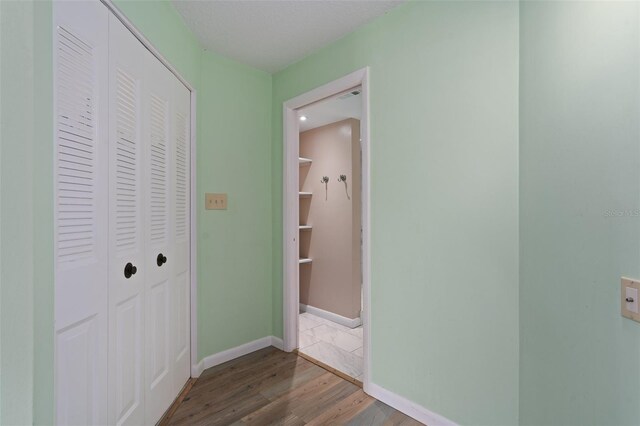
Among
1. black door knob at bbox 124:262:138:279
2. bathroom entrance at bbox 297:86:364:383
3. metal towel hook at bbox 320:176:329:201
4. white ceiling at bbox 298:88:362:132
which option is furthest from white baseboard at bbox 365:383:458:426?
white ceiling at bbox 298:88:362:132

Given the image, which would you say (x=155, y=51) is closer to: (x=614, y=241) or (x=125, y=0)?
(x=125, y=0)

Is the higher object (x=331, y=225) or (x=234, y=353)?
(x=331, y=225)

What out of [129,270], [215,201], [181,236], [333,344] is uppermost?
[215,201]

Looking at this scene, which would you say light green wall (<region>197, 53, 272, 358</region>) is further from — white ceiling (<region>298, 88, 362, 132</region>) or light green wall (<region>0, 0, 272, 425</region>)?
white ceiling (<region>298, 88, 362, 132</region>)

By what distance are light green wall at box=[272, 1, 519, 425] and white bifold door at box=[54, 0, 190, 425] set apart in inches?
50.5

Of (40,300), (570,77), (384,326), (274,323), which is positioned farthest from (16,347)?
(274,323)

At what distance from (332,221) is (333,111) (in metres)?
1.22

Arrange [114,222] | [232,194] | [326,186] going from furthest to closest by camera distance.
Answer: [326,186]
[232,194]
[114,222]

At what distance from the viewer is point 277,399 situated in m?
1.98

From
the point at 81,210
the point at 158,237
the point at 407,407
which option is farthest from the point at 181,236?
the point at 407,407

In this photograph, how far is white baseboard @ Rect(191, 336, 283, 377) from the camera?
2.25m

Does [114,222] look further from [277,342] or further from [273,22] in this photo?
[277,342]

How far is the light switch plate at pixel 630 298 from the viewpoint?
0.87 m

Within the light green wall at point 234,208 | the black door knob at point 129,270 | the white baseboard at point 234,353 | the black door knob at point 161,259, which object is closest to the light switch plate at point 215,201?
the light green wall at point 234,208
